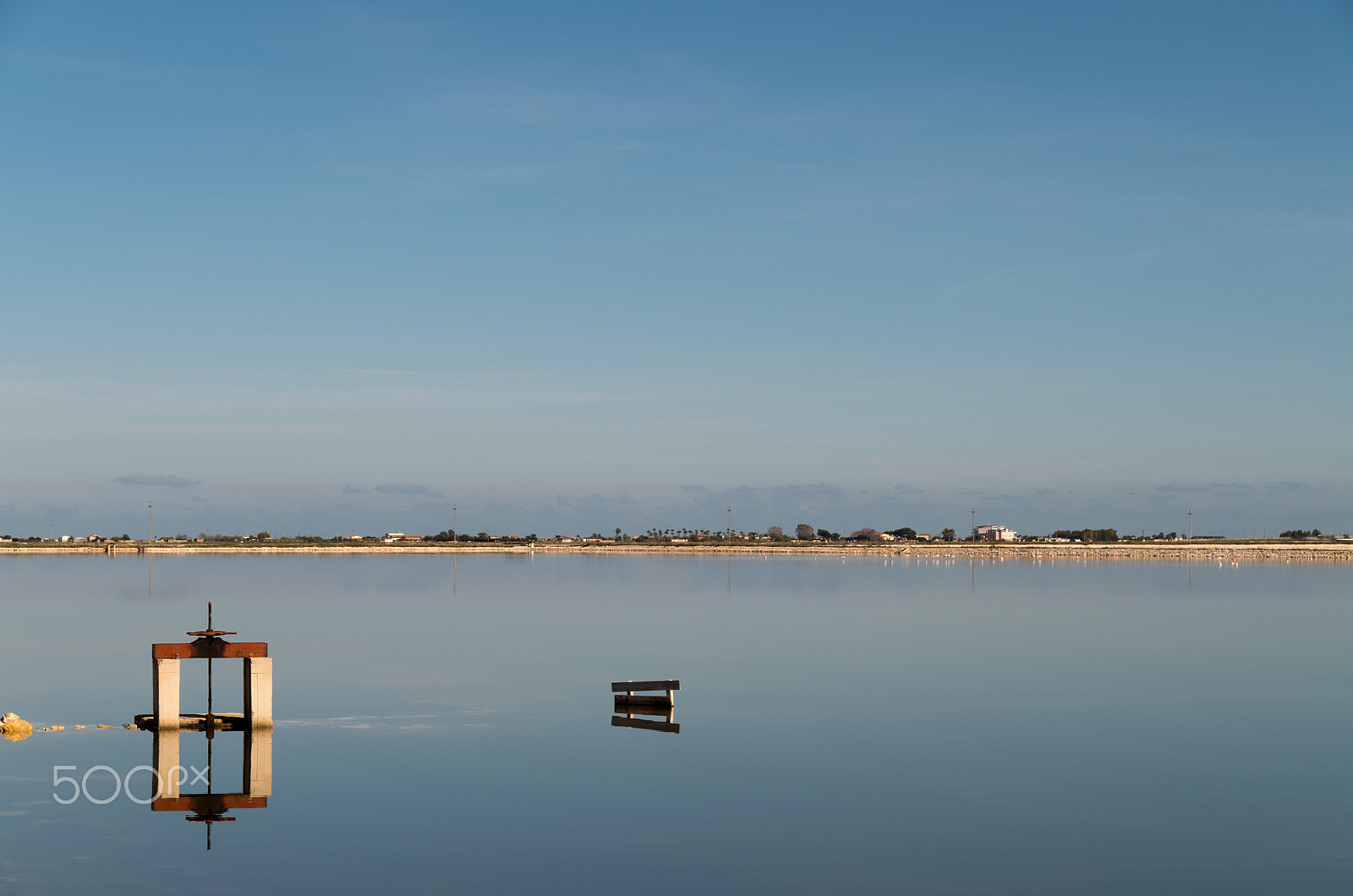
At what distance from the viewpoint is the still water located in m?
18.9

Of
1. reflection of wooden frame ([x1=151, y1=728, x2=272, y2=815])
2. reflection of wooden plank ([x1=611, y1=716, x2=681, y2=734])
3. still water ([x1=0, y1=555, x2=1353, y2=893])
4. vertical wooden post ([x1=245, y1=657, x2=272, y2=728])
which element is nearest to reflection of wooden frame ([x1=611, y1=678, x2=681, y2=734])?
reflection of wooden plank ([x1=611, y1=716, x2=681, y2=734])

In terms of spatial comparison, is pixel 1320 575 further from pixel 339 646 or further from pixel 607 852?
pixel 607 852

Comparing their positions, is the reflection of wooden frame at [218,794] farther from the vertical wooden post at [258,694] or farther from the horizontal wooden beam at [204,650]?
the horizontal wooden beam at [204,650]

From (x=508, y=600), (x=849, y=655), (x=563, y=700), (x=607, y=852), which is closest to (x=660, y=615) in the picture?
(x=508, y=600)

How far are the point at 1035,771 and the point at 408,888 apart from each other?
1362 cm

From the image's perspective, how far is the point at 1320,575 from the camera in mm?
125438

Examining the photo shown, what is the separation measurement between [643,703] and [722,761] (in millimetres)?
6669

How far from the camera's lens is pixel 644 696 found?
33.3 meters

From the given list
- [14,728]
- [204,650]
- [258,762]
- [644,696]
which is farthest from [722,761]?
[14,728]

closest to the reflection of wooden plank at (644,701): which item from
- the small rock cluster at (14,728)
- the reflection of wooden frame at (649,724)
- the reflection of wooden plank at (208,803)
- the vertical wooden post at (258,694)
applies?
the reflection of wooden frame at (649,724)

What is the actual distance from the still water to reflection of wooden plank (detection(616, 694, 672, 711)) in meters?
0.75

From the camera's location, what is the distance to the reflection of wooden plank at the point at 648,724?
30.8 m

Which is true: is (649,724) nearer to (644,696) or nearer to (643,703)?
(643,703)

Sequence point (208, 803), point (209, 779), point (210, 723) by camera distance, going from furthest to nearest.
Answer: point (210, 723), point (209, 779), point (208, 803)
